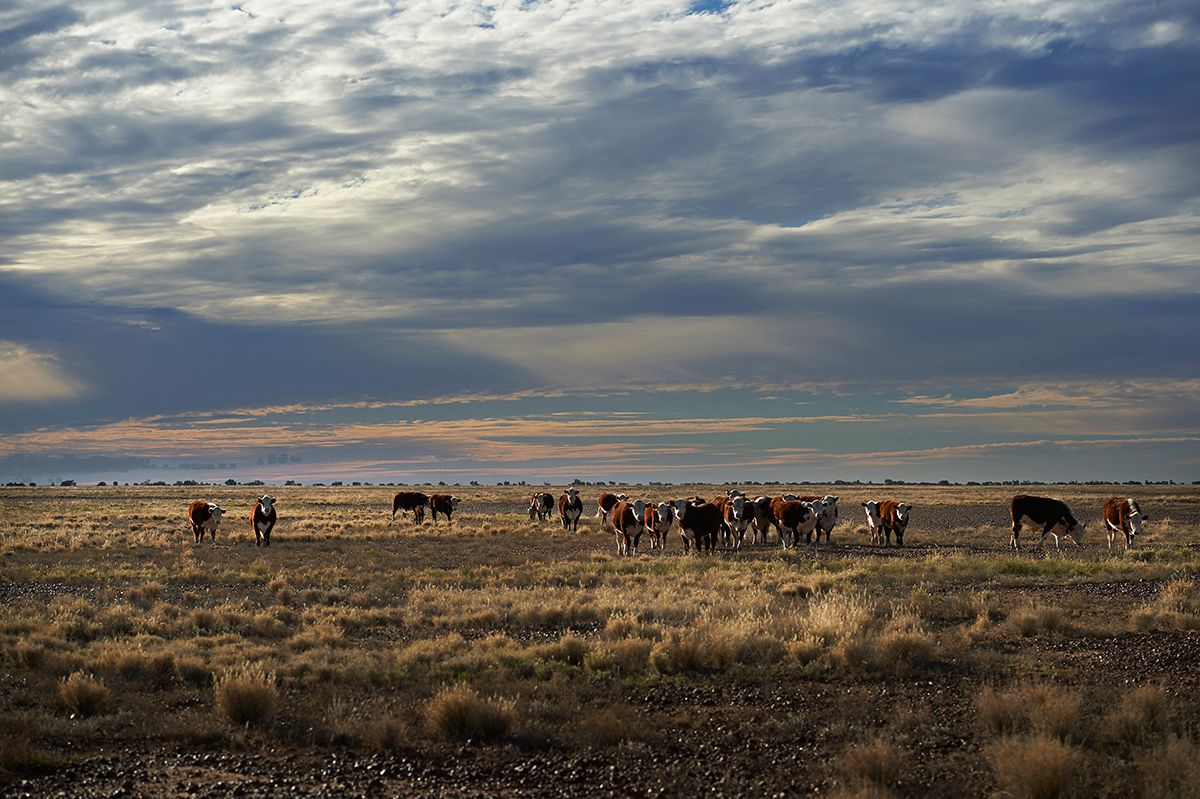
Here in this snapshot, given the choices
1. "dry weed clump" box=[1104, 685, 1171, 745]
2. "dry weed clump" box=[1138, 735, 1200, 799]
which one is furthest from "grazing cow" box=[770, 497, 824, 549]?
"dry weed clump" box=[1138, 735, 1200, 799]

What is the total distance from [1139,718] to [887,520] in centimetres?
2815

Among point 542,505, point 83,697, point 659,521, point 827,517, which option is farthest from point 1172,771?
point 542,505

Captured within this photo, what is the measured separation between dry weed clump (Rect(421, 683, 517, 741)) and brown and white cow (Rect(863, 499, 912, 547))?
28.8m

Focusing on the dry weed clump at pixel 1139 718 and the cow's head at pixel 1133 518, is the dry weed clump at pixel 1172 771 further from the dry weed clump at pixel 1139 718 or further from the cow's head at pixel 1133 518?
the cow's head at pixel 1133 518

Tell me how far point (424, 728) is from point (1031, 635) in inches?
403

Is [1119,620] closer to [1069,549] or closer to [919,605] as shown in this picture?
[919,605]

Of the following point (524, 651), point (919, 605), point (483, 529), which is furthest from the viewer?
point (483, 529)

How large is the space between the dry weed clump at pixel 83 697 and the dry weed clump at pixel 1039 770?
10112mm

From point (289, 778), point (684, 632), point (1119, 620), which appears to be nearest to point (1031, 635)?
point (1119, 620)

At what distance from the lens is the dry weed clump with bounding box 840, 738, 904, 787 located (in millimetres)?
8875

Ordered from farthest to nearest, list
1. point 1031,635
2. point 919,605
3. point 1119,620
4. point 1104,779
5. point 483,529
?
point 483,529 < point 919,605 < point 1119,620 < point 1031,635 < point 1104,779

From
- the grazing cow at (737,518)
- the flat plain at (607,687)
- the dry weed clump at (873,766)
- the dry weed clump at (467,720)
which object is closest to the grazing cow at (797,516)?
the grazing cow at (737,518)

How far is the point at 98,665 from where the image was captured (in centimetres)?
1356

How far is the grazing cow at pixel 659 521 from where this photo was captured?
35.2m
